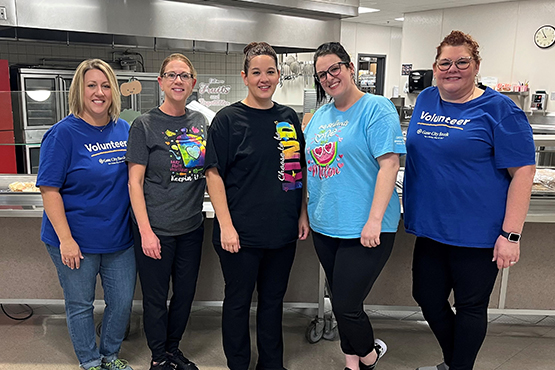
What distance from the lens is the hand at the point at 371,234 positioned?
5.59ft

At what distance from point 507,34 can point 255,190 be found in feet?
22.2

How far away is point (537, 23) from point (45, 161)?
284 inches

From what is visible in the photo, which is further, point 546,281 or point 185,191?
point 546,281

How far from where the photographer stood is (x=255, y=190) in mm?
1827

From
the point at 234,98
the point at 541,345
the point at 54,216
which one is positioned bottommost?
the point at 541,345

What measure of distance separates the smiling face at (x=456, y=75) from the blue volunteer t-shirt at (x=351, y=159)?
21 centimetres

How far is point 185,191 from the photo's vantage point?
1.92 m

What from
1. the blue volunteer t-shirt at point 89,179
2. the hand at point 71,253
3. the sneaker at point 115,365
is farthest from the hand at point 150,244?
the sneaker at point 115,365

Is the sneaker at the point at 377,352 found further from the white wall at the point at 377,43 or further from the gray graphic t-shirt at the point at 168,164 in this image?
the white wall at the point at 377,43

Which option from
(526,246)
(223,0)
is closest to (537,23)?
(223,0)

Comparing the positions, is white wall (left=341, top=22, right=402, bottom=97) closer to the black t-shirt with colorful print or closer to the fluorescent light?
the fluorescent light

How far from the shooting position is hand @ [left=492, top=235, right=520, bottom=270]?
1681mm

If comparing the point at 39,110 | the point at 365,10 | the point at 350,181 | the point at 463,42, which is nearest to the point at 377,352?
the point at 350,181

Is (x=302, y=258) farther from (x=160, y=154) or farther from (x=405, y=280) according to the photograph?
(x=160, y=154)
